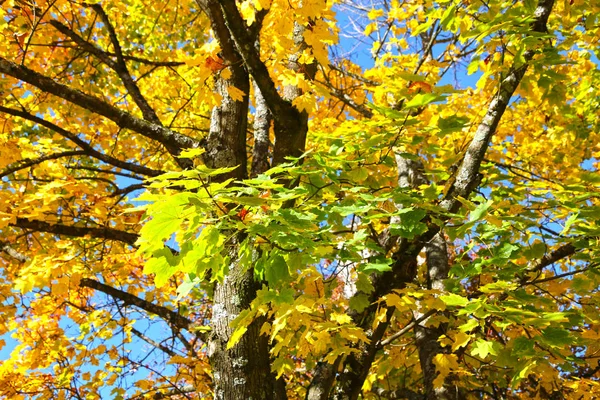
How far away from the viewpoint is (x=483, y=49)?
2.83 m

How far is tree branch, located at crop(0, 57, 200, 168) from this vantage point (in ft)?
10.5

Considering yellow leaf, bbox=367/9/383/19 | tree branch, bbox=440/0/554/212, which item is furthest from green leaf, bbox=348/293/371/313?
yellow leaf, bbox=367/9/383/19

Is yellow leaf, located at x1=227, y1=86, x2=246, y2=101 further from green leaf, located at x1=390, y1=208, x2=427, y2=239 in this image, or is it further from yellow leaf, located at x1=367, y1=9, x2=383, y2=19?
yellow leaf, located at x1=367, y1=9, x2=383, y2=19

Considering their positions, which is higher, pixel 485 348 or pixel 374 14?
pixel 374 14

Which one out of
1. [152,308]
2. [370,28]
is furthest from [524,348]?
[370,28]

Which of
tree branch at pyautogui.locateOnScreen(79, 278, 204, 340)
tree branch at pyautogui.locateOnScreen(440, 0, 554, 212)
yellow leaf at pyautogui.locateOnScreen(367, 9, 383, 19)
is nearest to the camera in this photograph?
tree branch at pyautogui.locateOnScreen(440, 0, 554, 212)

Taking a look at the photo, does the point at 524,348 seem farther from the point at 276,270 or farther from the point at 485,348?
the point at 276,270

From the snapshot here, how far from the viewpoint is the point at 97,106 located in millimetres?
3299

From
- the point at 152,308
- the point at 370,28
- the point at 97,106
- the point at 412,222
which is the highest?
the point at 370,28

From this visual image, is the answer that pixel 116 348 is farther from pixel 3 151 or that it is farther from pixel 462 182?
pixel 462 182

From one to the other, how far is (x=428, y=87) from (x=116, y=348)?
5616 millimetres

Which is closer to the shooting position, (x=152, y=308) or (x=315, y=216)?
(x=315, y=216)

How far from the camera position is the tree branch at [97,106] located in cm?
320

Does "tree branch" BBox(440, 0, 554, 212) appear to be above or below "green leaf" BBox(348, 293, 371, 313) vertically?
above
